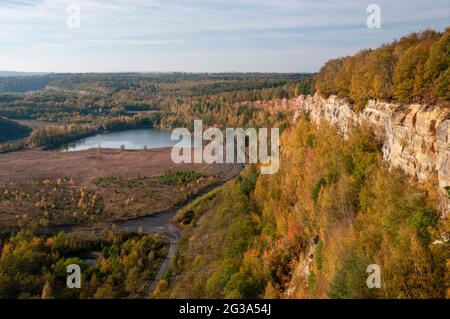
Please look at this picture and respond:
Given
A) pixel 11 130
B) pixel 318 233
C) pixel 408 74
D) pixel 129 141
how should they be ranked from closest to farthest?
pixel 408 74 < pixel 318 233 < pixel 11 130 < pixel 129 141

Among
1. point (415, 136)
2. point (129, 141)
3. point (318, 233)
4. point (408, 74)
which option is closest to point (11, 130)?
point (129, 141)

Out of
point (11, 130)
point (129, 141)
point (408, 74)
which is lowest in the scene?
point (129, 141)

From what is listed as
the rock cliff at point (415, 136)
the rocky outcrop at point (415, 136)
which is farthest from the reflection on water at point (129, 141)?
the rocky outcrop at point (415, 136)

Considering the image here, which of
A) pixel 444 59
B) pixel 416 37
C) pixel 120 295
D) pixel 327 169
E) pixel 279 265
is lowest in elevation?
pixel 120 295

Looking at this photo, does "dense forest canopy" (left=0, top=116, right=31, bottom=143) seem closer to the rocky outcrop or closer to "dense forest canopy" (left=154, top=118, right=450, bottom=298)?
"dense forest canopy" (left=154, top=118, right=450, bottom=298)

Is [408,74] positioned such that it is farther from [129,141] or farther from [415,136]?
[129,141]

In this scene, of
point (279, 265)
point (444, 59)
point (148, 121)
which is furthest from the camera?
point (148, 121)

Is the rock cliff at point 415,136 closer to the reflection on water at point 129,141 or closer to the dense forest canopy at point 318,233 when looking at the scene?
the dense forest canopy at point 318,233

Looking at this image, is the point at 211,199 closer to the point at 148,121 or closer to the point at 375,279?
the point at 375,279
